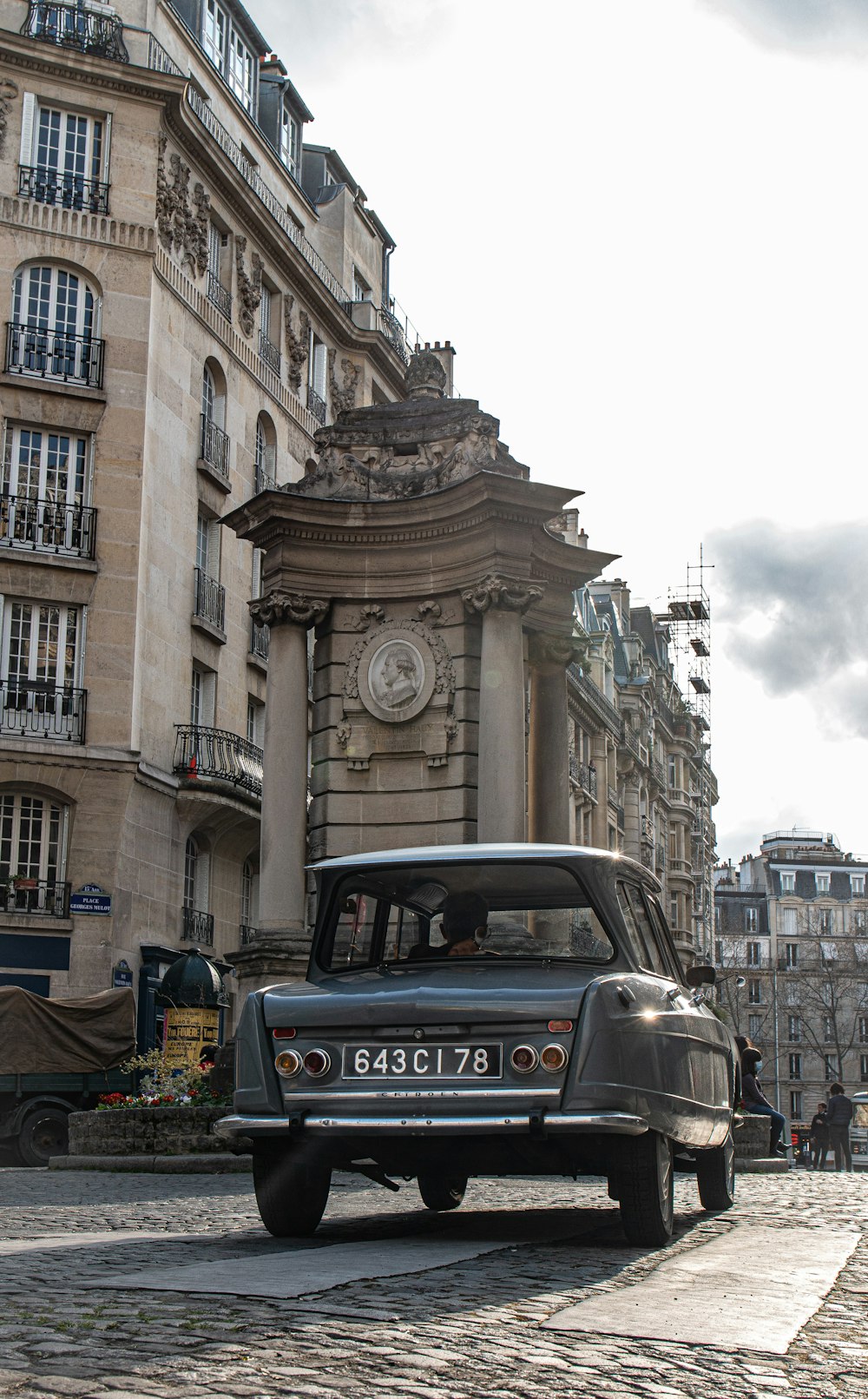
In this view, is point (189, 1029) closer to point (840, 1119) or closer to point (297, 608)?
point (297, 608)

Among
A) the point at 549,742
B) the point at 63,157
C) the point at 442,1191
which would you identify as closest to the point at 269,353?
the point at 63,157

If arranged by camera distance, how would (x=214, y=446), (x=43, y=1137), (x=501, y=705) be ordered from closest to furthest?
(x=501, y=705), (x=43, y=1137), (x=214, y=446)

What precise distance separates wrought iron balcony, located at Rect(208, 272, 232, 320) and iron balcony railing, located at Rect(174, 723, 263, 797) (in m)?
10.0

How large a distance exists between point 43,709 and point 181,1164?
1864 cm

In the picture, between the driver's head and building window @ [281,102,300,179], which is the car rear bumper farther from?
building window @ [281,102,300,179]

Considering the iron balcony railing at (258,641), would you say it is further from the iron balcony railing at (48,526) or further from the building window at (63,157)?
the building window at (63,157)

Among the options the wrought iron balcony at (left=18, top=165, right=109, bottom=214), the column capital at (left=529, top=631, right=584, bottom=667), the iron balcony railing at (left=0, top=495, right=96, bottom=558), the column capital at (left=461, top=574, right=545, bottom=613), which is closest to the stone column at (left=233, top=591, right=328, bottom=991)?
the column capital at (left=461, top=574, right=545, bottom=613)

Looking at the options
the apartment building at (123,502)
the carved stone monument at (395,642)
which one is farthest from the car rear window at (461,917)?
the apartment building at (123,502)

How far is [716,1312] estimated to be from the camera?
557cm

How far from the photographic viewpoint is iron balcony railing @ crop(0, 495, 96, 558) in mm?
34312

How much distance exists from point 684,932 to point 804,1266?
72777 mm

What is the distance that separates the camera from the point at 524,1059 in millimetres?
7191

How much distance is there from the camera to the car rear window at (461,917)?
8203 millimetres

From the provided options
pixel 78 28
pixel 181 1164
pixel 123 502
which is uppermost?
pixel 78 28
